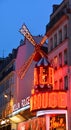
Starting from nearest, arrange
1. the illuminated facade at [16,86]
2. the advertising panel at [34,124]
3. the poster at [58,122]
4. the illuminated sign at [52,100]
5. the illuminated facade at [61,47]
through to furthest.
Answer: the illuminated sign at [52,100], the illuminated facade at [61,47], the poster at [58,122], the advertising panel at [34,124], the illuminated facade at [16,86]

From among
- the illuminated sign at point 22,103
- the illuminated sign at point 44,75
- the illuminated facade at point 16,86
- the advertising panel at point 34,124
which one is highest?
the illuminated facade at point 16,86

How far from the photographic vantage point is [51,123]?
38.2 m

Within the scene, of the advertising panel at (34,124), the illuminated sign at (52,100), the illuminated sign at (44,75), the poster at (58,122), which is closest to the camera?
the illuminated sign at (52,100)

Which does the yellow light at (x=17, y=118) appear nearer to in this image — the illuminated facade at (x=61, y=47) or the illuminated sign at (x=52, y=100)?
the illuminated facade at (x=61, y=47)

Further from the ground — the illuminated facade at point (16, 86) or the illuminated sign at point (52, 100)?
the illuminated facade at point (16, 86)

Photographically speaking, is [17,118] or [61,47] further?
[17,118]

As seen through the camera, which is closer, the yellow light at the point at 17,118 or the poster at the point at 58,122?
the poster at the point at 58,122

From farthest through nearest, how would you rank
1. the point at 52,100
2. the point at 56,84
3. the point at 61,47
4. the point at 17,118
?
1. the point at 17,118
2. the point at 56,84
3. the point at 61,47
4. the point at 52,100

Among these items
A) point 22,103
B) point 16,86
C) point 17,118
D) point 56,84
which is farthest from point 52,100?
point 16,86

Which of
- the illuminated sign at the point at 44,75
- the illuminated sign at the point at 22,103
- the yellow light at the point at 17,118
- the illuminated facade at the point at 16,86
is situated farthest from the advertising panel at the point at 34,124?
the illuminated sign at the point at 44,75

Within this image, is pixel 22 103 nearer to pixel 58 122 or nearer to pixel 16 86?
pixel 16 86

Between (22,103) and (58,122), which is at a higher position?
(22,103)

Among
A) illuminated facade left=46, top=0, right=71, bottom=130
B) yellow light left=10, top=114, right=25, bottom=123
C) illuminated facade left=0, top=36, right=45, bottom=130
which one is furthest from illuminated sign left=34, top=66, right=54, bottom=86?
yellow light left=10, top=114, right=25, bottom=123

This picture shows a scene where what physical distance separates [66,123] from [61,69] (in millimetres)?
4744
